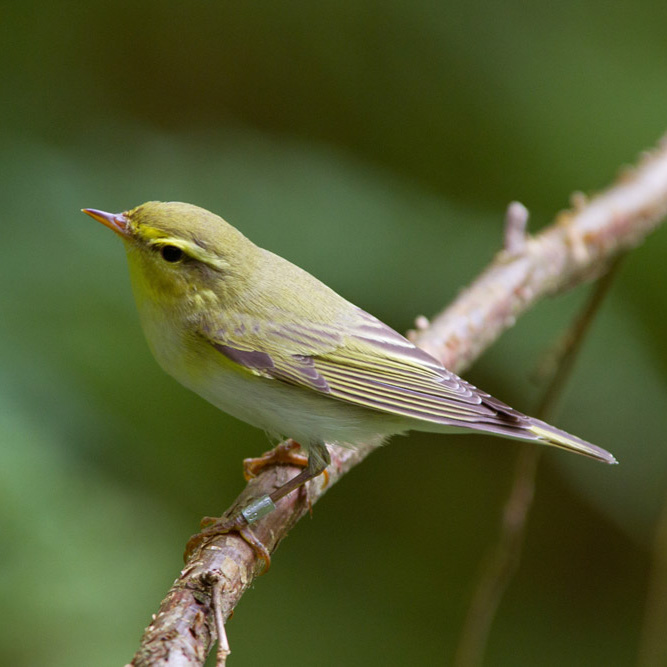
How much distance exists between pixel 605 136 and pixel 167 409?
117 inches

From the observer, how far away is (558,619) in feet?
13.7

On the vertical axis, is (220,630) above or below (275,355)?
below

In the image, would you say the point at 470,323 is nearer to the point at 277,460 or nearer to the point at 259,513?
the point at 277,460

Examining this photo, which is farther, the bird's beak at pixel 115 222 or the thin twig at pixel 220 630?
the bird's beak at pixel 115 222

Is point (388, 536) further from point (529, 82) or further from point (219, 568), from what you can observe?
point (529, 82)

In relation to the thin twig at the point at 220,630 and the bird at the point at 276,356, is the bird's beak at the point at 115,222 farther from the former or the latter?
the thin twig at the point at 220,630

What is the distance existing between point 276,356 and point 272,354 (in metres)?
0.01

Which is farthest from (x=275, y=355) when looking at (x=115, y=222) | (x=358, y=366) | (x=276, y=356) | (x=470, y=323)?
(x=470, y=323)

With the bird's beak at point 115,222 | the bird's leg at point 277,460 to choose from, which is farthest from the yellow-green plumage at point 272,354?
the bird's leg at point 277,460

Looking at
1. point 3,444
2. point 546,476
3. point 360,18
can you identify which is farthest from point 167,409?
point 360,18

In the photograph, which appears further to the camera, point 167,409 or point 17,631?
point 167,409

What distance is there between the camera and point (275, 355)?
102 inches

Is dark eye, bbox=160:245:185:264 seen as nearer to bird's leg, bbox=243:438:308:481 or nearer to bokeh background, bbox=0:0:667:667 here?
bird's leg, bbox=243:438:308:481

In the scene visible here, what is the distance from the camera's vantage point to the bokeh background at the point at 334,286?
10.5 feet
